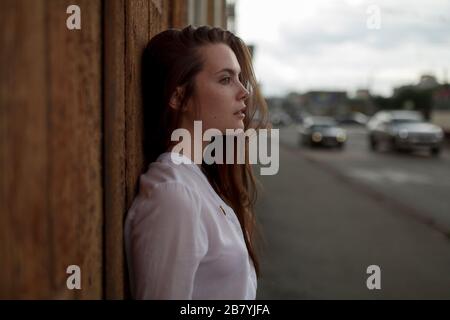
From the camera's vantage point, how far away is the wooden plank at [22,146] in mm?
690

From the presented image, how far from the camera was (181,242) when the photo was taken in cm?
115

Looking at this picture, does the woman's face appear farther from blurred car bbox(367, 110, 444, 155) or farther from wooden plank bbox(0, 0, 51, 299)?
blurred car bbox(367, 110, 444, 155)

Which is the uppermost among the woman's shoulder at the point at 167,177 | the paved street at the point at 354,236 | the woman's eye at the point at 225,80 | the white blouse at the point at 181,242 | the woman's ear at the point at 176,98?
the woman's eye at the point at 225,80

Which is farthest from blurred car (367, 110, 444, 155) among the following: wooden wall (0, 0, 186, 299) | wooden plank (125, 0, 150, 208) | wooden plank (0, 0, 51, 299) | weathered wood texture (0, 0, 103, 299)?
wooden plank (0, 0, 51, 299)

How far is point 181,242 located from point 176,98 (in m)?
0.57

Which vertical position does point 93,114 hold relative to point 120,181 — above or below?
above

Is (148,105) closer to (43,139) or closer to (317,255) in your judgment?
(43,139)

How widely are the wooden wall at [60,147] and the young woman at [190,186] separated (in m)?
0.09

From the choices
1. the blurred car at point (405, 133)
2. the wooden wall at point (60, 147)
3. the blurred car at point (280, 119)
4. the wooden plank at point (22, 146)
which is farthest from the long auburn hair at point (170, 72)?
the blurred car at point (405, 133)

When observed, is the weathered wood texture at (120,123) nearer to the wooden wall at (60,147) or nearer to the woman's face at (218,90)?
the wooden wall at (60,147)

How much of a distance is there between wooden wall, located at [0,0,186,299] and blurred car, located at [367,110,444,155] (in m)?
20.0

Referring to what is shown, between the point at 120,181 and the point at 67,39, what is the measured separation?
433mm
